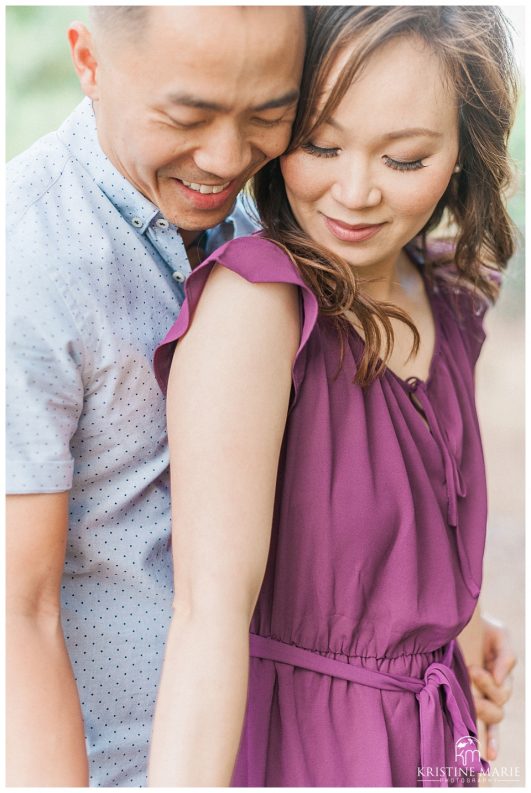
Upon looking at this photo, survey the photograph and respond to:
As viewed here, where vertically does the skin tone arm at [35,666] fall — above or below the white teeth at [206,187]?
below

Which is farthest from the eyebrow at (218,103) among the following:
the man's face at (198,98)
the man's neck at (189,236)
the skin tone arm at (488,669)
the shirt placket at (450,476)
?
the skin tone arm at (488,669)

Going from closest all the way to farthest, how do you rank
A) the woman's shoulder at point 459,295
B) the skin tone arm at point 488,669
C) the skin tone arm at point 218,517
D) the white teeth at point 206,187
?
1. the skin tone arm at point 218,517
2. the white teeth at point 206,187
3. the woman's shoulder at point 459,295
4. the skin tone arm at point 488,669

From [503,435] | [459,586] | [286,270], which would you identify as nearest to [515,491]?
[503,435]

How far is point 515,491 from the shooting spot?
4.88m

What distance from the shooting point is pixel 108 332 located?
1.40 meters

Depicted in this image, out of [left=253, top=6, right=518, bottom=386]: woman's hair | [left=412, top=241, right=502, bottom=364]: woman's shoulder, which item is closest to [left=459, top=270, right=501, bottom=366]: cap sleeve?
[left=412, top=241, right=502, bottom=364]: woman's shoulder

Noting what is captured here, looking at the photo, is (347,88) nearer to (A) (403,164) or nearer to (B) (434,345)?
(A) (403,164)

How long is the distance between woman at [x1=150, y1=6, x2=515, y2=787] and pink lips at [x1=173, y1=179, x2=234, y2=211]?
9cm

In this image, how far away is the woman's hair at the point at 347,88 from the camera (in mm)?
1354

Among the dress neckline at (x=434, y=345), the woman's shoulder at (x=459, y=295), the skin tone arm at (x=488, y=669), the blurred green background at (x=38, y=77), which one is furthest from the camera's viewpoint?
the blurred green background at (x=38, y=77)

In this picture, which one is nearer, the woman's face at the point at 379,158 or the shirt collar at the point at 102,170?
the woman's face at the point at 379,158

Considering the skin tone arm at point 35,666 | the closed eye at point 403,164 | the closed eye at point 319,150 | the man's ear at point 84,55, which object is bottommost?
the skin tone arm at point 35,666

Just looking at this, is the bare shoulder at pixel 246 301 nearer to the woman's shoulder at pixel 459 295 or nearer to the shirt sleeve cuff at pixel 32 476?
the shirt sleeve cuff at pixel 32 476

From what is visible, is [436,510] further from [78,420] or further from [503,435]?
[503,435]
